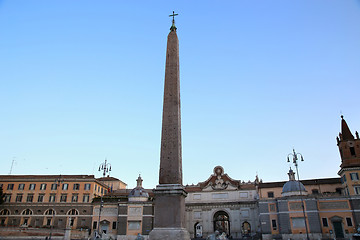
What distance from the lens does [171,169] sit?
1018cm

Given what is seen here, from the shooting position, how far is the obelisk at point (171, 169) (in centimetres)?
923

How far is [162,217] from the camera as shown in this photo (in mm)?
9391

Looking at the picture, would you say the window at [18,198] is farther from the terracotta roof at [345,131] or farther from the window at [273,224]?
the terracotta roof at [345,131]

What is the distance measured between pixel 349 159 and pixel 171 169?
35.1 metres

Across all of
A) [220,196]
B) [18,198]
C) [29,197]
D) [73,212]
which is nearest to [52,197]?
[29,197]

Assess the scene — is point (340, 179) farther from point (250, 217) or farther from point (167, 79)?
point (167, 79)

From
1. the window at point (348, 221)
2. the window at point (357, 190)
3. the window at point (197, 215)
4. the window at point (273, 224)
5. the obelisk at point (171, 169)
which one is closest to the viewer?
the obelisk at point (171, 169)

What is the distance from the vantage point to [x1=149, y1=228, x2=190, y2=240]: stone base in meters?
8.92

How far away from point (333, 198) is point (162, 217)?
Result: 106ft

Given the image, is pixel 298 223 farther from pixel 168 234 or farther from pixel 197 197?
pixel 168 234

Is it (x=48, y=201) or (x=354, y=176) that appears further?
(x=48, y=201)

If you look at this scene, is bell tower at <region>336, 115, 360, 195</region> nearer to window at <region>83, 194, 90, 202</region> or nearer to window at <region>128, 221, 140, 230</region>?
window at <region>128, 221, 140, 230</region>

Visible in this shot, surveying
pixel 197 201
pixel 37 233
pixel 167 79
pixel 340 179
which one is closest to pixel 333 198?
pixel 340 179

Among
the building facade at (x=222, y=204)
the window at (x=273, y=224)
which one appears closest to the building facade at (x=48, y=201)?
the building facade at (x=222, y=204)
